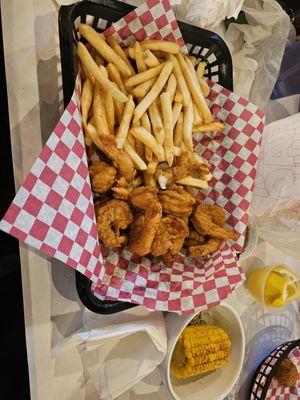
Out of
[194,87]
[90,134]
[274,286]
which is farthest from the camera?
[274,286]

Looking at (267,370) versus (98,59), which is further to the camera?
(267,370)

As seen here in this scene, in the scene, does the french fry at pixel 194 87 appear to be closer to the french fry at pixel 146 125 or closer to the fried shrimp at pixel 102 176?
the french fry at pixel 146 125

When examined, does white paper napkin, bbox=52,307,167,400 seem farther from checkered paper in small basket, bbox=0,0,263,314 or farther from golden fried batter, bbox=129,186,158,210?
golden fried batter, bbox=129,186,158,210

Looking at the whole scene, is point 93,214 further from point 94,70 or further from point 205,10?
point 205,10

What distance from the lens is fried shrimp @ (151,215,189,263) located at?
1.40m

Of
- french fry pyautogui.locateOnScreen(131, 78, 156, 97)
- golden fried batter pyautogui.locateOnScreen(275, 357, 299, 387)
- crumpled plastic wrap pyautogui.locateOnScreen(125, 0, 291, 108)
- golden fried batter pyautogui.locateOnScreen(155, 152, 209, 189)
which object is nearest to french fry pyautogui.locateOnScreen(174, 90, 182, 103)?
french fry pyautogui.locateOnScreen(131, 78, 156, 97)

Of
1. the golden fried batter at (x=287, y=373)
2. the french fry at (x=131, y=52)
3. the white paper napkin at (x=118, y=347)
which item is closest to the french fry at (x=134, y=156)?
the french fry at (x=131, y=52)

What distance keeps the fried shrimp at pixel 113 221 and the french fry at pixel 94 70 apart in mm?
385

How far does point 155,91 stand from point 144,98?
0.16 ft

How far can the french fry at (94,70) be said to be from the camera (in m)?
1.31

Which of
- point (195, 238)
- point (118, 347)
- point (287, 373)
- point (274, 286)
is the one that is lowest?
point (287, 373)

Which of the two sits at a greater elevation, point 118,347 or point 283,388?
point 118,347

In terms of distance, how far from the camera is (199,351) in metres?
1.49

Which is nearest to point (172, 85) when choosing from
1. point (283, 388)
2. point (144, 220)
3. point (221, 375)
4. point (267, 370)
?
point (144, 220)
